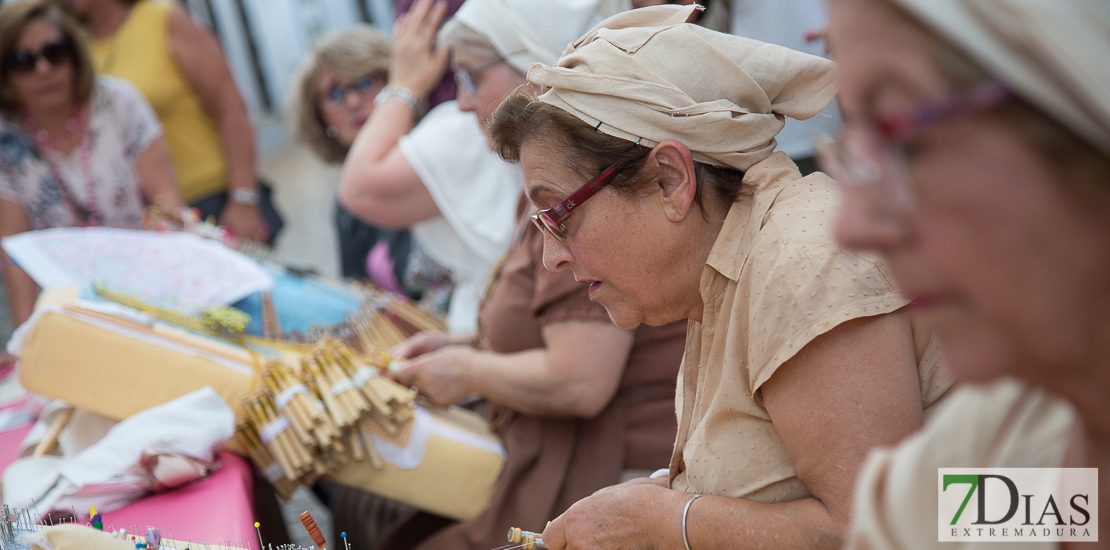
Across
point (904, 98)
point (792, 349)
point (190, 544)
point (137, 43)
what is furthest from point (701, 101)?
point (137, 43)

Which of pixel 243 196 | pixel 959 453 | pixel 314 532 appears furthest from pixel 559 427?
pixel 243 196

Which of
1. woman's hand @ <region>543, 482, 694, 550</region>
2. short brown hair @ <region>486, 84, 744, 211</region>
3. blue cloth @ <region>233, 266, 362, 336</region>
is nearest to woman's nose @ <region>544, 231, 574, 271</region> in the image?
short brown hair @ <region>486, 84, 744, 211</region>

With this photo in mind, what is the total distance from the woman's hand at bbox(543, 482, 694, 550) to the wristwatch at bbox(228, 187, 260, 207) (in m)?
3.24

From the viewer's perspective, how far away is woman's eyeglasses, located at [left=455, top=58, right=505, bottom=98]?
250cm

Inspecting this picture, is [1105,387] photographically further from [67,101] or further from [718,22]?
[67,101]

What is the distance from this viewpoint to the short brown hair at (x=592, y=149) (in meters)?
1.45

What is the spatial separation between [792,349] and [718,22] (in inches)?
83.5

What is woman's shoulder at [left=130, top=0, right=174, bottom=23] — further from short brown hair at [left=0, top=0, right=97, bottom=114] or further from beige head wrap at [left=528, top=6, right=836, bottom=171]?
beige head wrap at [left=528, top=6, right=836, bottom=171]

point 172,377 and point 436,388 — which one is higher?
point 172,377

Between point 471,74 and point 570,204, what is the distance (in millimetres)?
1181

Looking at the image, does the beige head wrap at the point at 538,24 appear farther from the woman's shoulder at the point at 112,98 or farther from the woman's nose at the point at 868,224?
the woman's shoulder at the point at 112,98

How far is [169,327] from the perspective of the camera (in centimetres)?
236

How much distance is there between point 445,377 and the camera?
242 centimetres

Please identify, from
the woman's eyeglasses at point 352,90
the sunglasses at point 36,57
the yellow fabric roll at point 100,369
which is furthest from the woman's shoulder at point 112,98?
the yellow fabric roll at point 100,369
